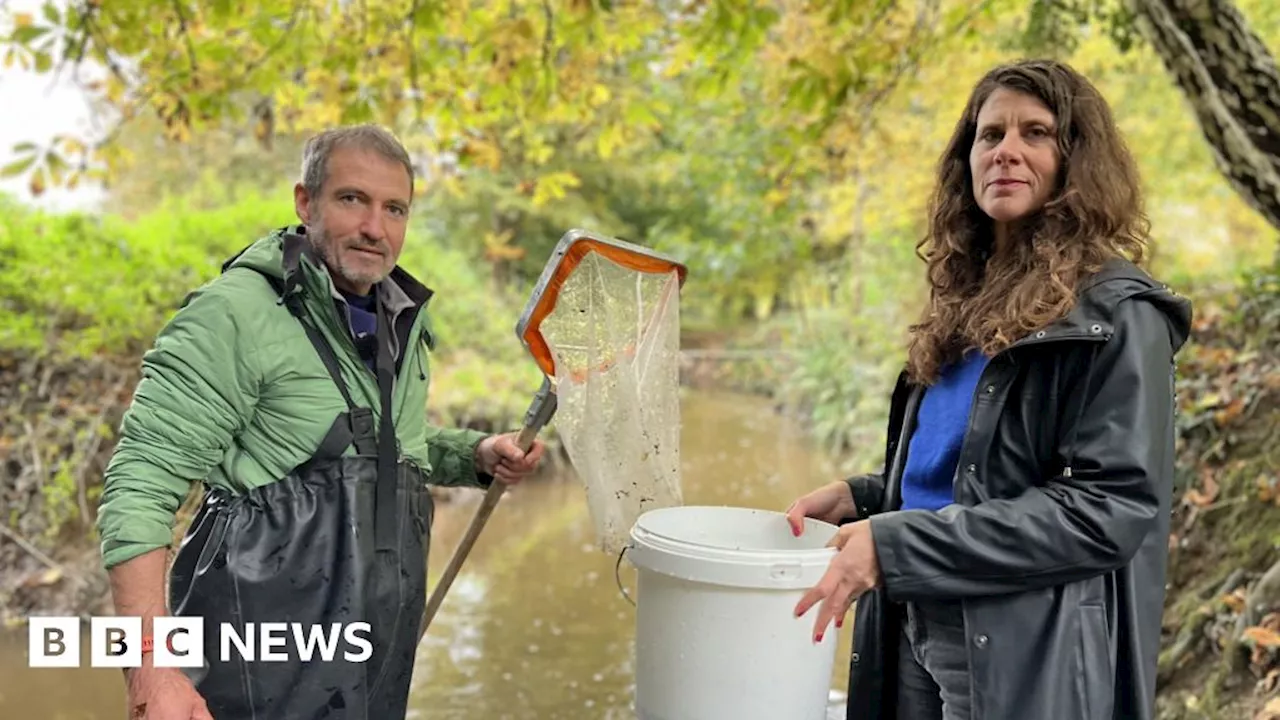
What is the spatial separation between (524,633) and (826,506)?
3.44 metres

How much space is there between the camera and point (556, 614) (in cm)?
531

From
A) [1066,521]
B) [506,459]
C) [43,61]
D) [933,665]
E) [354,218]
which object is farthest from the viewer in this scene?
[43,61]

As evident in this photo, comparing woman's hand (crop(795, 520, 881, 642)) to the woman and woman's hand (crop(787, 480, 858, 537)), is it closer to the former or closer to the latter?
the woman

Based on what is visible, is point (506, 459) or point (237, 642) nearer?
point (237, 642)

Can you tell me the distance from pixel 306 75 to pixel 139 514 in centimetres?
369

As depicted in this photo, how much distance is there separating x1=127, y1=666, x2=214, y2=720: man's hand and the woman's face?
5.28 feet

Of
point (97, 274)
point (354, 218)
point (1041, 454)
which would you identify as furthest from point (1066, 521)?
point (97, 274)

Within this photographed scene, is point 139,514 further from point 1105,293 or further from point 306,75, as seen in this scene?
point 306,75

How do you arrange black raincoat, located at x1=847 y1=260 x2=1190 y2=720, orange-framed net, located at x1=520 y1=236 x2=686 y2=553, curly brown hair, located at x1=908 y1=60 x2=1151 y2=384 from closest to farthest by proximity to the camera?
1. black raincoat, located at x1=847 y1=260 x2=1190 y2=720
2. curly brown hair, located at x1=908 y1=60 x2=1151 y2=384
3. orange-framed net, located at x1=520 y1=236 x2=686 y2=553

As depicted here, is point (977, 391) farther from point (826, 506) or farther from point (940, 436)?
point (826, 506)

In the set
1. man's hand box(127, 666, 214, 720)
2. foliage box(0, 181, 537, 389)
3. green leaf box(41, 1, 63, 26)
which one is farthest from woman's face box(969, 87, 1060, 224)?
foliage box(0, 181, 537, 389)

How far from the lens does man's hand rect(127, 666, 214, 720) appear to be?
5.18ft

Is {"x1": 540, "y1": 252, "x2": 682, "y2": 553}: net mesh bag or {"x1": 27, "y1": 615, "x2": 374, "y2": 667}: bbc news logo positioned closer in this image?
{"x1": 27, "y1": 615, "x2": 374, "y2": 667}: bbc news logo

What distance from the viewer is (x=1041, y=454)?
4.71ft
